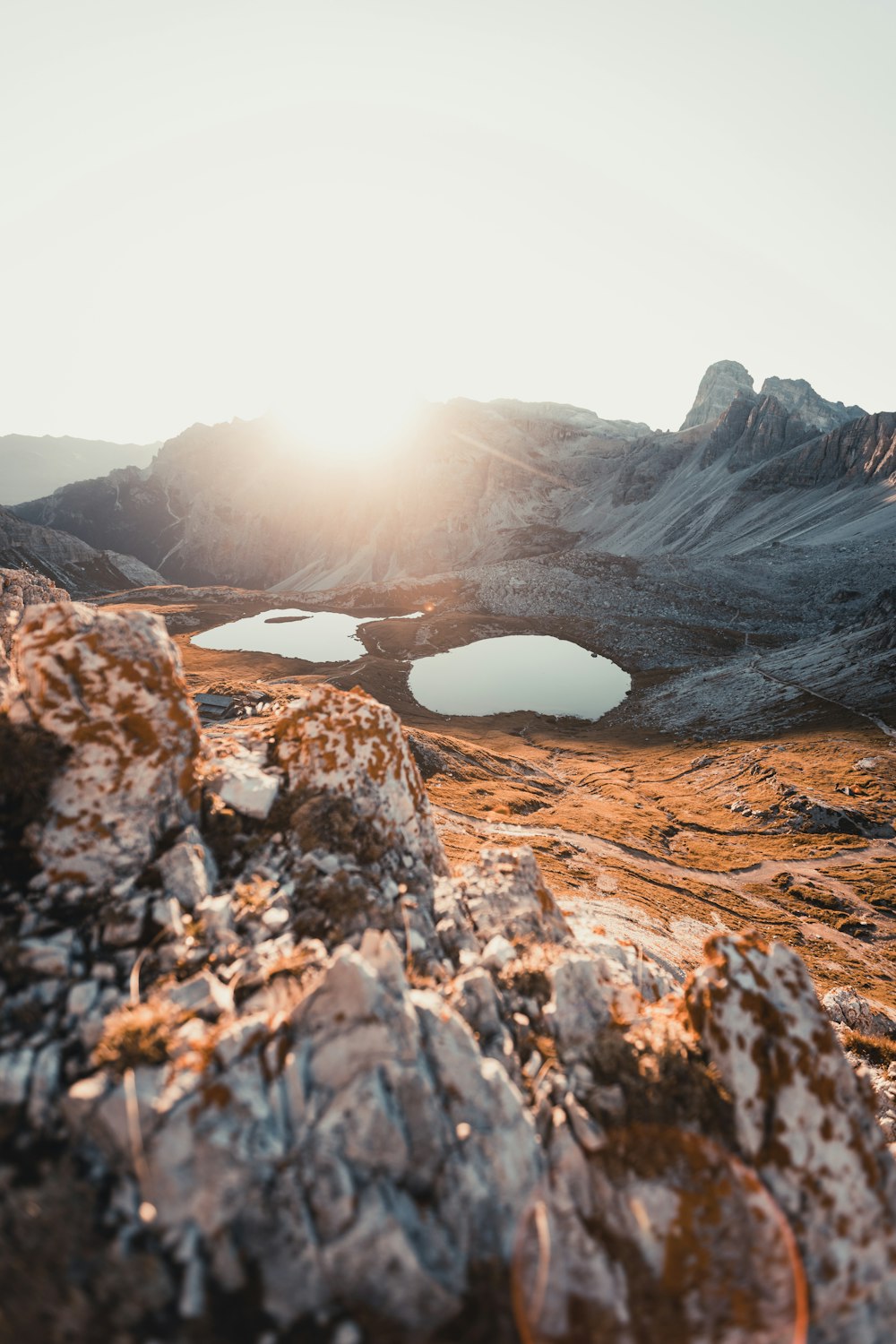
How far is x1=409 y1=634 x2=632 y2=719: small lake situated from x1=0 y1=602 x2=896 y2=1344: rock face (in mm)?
86729

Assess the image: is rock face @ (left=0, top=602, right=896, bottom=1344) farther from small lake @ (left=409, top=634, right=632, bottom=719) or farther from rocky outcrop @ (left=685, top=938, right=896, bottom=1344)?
small lake @ (left=409, top=634, right=632, bottom=719)

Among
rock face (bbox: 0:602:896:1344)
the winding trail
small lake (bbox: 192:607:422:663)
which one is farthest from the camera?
small lake (bbox: 192:607:422:663)

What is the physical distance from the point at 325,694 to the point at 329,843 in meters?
4.55

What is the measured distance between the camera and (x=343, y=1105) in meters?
6.88

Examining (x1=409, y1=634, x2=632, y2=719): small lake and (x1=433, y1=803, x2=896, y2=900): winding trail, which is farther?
(x1=409, y1=634, x2=632, y2=719): small lake

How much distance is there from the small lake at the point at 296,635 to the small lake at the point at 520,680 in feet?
74.9

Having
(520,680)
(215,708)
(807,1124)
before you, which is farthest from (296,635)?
(807,1124)

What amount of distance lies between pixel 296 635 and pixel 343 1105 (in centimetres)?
13662

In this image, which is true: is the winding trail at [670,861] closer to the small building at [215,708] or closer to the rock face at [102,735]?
the small building at [215,708]

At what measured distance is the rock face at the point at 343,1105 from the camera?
223 inches

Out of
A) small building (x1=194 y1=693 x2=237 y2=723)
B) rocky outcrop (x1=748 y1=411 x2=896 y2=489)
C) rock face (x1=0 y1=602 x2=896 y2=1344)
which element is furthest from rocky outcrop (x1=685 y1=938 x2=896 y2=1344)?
rocky outcrop (x1=748 y1=411 x2=896 y2=489)

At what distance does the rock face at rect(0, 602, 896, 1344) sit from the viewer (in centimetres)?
568

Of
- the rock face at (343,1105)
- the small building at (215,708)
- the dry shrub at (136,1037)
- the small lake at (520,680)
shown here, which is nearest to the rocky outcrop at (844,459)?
the small lake at (520,680)

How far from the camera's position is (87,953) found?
8.22 meters
